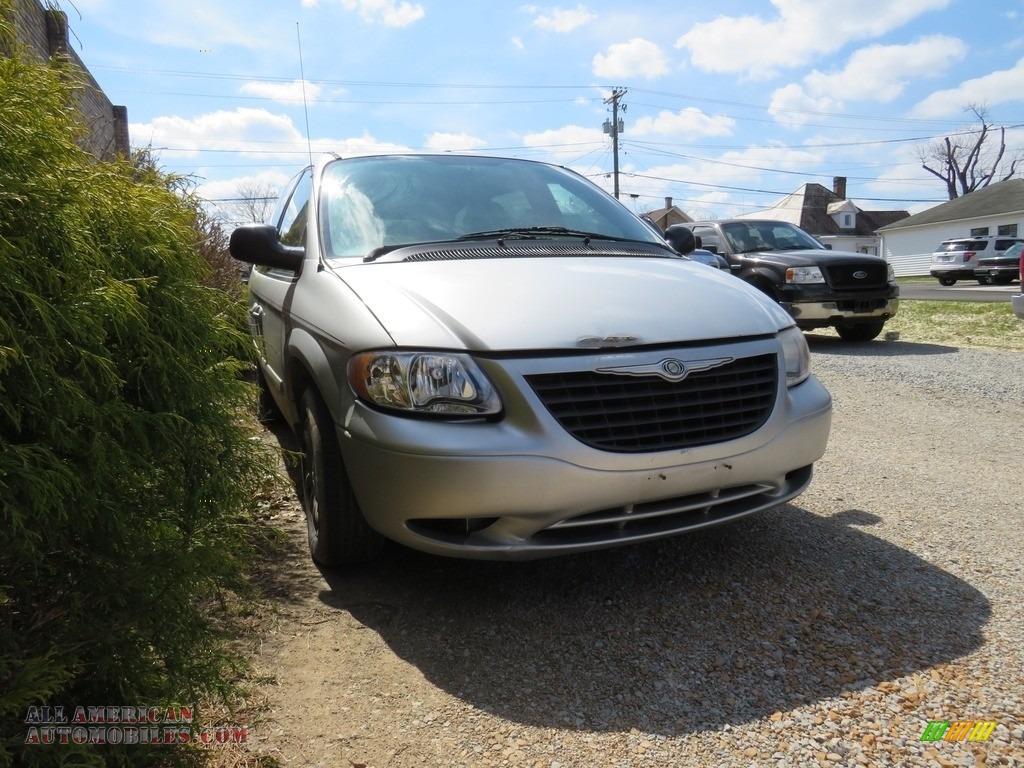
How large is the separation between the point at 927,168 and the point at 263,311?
67961 mm

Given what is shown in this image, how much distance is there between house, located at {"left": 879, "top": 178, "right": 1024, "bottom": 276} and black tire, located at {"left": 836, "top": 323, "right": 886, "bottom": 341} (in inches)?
1498

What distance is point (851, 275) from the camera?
32.2 feet

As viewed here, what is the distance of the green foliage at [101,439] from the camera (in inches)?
66.3

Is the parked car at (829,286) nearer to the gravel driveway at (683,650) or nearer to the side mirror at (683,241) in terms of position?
the side mirror at (683,241)

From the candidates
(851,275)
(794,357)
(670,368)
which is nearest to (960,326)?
(851,275)

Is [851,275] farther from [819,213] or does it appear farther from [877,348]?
[819,213]

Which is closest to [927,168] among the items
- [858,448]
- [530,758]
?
[858,448]

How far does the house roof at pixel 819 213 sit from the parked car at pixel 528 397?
57.6m

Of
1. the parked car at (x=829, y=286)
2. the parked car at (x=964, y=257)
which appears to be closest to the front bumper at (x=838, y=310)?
the parked car at (x=829, y=286)

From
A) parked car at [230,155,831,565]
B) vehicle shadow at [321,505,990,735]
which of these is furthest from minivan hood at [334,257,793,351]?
vehicle shadow at [321,505,990,735]

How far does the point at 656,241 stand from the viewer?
412 centimetres

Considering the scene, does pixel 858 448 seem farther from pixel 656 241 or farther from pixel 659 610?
pixel 659 610

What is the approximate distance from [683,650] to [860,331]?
905cm

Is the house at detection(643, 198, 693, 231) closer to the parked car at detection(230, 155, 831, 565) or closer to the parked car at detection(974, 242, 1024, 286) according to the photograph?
the parked car at detection(974, 242, 1024, 286)
